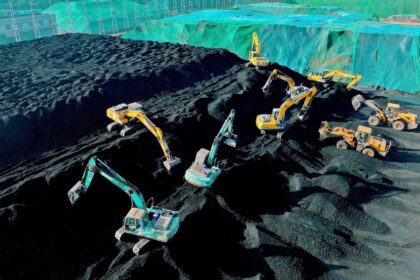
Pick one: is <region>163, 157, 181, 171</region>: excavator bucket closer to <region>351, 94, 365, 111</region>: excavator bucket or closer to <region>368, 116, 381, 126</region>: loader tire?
<region>368, 116, 381, 126</region>: loader tire

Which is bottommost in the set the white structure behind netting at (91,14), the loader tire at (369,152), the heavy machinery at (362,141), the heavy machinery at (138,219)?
the loader tire at (369,152)

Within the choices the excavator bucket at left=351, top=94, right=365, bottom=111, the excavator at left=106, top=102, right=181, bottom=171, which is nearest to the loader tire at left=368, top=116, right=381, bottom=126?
the excavator bucket at left=351, top=94, right=365, bottom=111

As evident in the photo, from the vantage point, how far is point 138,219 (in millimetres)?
8375

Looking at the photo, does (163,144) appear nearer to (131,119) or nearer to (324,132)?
(131,119)

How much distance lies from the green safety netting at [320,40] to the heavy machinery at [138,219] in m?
20.2

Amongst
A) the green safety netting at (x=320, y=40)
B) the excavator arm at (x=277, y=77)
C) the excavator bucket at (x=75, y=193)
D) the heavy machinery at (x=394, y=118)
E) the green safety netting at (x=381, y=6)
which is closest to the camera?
the excavator bucket at (x=75, y=193)

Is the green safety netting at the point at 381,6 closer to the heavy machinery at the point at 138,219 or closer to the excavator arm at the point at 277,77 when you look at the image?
the excavator arm at the point at 277,77

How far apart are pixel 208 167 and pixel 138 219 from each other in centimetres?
325

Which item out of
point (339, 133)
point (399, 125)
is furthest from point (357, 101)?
point (339, 133)

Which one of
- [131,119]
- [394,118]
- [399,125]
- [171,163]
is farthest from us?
[394,118]

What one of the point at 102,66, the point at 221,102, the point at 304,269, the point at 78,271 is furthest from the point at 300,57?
the point at 78,271

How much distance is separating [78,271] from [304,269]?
5.55 m

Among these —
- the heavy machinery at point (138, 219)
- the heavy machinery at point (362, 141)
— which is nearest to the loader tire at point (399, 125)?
the heavy machinery at point (362, 141)

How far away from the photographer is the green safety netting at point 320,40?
74.1 feet
